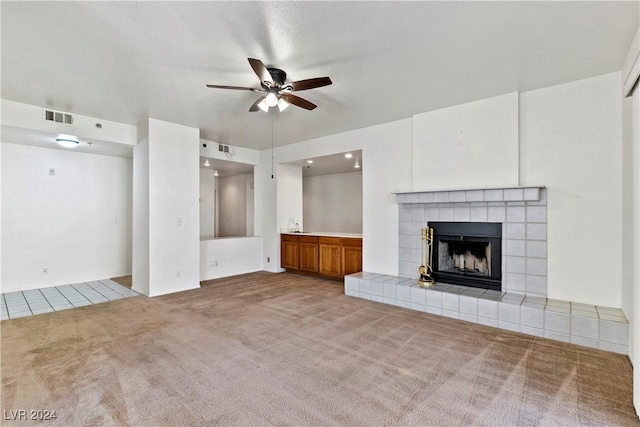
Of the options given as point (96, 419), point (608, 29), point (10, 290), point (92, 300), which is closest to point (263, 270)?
point (92, 300)

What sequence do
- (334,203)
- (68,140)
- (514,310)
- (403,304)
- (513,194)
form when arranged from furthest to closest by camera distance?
(334,203) → (68,140) → (403,304) → (513,194) → (514,310)

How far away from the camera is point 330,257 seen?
5652mm

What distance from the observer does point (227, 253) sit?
20.0 feet

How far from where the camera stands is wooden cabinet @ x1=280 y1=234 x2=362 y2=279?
534 cm

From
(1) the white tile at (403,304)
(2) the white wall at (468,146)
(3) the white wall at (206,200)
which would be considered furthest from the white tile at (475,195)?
(3) the white wall at (206,200)

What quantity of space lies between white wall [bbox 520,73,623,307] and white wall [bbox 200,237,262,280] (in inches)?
199

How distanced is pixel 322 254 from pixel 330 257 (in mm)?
195

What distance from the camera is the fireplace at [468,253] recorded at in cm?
383

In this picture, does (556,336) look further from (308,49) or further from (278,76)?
(278,76)

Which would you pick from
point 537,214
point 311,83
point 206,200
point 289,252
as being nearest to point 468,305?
point 537,214

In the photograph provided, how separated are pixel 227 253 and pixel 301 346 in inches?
145

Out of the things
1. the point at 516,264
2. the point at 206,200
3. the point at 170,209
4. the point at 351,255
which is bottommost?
the point at 351,255

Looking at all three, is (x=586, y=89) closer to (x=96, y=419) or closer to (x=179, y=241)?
(x=96, y=419)

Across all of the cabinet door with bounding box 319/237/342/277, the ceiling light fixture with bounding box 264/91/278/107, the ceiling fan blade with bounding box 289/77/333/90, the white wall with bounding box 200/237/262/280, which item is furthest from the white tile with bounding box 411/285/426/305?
the white wall with bounding box 200/237/262/280
